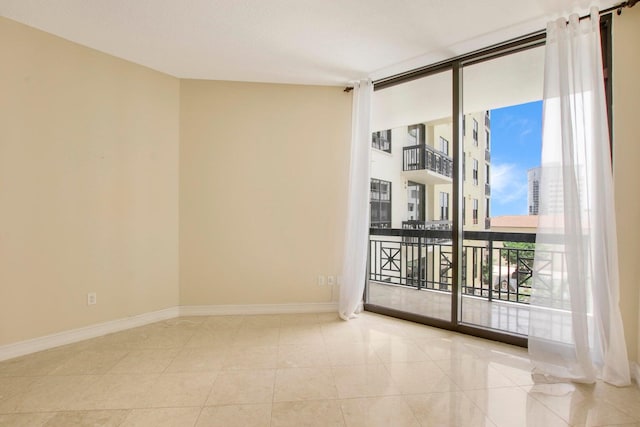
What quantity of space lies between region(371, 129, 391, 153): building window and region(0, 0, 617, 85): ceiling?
995 mm

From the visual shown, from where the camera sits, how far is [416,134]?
14.6ft

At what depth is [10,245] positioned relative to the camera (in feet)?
8.14

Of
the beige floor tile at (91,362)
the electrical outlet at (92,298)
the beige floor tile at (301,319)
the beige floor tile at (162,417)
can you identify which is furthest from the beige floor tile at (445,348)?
the electrical outlet at (92,298)

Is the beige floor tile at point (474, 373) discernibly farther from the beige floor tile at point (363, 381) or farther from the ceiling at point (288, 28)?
the ceiling at point (288, 28)

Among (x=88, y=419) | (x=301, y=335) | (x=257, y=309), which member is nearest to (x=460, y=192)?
(x=301, y=335)

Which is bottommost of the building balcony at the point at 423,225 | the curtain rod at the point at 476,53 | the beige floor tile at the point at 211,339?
the beige floor tile at the point at 211,339

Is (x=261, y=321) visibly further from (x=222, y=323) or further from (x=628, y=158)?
(x=628, y=158)

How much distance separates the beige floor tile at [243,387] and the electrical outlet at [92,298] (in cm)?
163

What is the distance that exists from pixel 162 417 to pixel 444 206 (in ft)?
10.3

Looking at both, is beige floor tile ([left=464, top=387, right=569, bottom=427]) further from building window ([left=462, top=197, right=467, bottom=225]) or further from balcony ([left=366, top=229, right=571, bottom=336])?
building window ([left=462, top=197, right=467, bottom=225])

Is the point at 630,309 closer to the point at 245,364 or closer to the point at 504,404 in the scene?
the point at 504,404

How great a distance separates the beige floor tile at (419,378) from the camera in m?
2.06

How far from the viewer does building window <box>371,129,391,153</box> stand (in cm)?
410

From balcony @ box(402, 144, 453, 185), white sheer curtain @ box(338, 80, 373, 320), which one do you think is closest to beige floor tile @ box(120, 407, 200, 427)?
white sheer curtain @ box(338, 80, 373, 320)
